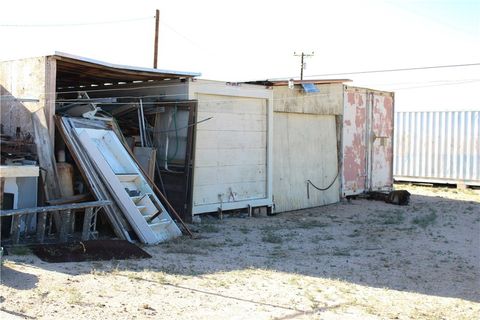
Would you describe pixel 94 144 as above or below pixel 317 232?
above

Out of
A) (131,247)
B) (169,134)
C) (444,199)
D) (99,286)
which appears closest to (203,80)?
(169,134)

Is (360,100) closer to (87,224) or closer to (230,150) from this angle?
(230,150)

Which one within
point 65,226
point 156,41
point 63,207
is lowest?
point 65,226

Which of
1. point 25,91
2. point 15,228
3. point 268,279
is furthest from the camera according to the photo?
point 25,91

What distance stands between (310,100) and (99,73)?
5411 mm

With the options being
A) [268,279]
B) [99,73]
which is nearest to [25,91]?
[99,73]

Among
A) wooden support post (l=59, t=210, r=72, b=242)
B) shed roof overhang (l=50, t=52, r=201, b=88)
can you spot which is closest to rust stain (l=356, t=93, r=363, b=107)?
shed roof overhang (l=50, t=52, r=201, b=88)

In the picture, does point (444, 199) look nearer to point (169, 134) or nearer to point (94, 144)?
point (169, 134)

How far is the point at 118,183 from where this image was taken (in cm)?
879

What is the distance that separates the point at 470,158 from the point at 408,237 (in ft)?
34.7

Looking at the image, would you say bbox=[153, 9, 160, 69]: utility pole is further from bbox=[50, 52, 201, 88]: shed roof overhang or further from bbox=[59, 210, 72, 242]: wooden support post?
bbox=[59, 210, 72, 242]: wooden support post

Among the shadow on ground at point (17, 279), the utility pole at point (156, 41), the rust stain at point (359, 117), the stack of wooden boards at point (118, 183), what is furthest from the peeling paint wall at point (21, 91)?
the utility pole at point (156, 41)

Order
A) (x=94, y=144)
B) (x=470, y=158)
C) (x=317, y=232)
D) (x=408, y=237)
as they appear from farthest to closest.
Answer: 1. (x=470, y=158)
2. (x=317, y=232)
3. (x=408, y=237)
4. (x=94, y=144)

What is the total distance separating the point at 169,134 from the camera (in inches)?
437
